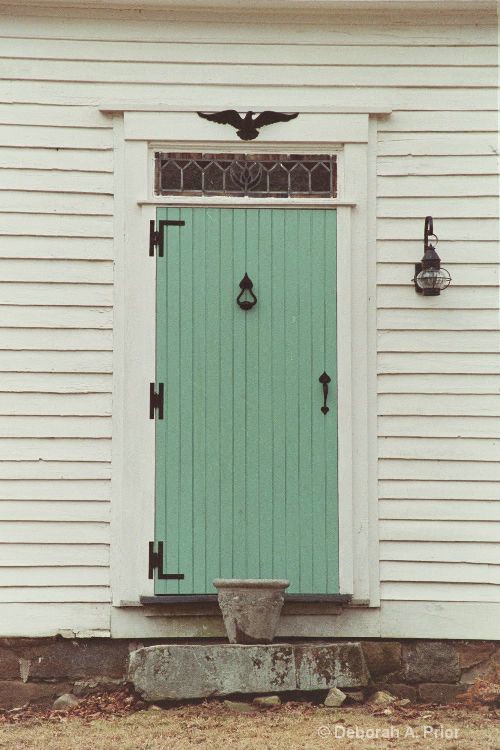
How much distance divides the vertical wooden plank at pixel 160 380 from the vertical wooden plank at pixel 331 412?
99 cm

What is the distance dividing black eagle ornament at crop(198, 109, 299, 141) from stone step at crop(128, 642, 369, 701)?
3.09 meters

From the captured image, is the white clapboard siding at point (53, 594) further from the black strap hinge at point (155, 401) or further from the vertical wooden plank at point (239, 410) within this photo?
the black strap hinge at point (155, 401)

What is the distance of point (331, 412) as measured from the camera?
6.88 meters

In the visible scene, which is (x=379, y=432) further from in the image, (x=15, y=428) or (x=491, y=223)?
(x=15, y=428)

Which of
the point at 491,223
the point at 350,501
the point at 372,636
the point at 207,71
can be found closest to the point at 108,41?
the point at 207,71

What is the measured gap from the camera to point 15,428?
6.83 meters

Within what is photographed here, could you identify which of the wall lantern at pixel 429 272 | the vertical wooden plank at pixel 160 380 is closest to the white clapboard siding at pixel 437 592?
the vertical wooden plank at pixel 160 380

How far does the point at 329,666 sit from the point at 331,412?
1.51 meters

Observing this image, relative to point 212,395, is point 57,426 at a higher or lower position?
lower

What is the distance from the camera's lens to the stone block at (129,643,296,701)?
625 cm

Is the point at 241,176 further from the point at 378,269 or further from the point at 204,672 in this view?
the point at 204,672

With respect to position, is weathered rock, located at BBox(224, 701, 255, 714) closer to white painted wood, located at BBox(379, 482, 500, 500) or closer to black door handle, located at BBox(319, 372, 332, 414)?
white painted wood, located at BBox(379, 482, 500, 500)

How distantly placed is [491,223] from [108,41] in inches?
104

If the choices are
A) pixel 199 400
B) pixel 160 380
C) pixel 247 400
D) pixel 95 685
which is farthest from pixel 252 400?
pixel 95 685
